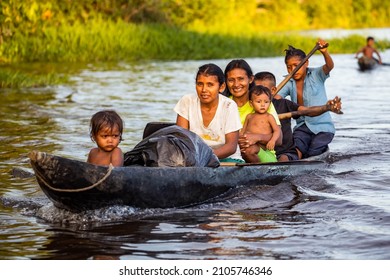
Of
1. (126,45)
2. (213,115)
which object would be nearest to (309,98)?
(213,115)

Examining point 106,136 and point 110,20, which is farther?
point 110,20

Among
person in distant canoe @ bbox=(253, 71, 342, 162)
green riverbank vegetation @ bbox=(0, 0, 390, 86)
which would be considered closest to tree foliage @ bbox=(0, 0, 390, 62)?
green riverbank vegetation @ bbox=(0, 0, 390, 86)

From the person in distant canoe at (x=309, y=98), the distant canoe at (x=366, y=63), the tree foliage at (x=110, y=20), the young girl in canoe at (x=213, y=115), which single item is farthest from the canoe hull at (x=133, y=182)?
the distant canoe at (x=366, y=63)

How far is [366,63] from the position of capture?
20.5 metres

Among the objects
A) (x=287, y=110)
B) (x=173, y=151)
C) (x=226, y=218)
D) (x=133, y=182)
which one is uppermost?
(x=287, y=110)

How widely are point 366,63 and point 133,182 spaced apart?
15.3m

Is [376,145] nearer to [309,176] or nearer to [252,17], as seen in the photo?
[309,176]

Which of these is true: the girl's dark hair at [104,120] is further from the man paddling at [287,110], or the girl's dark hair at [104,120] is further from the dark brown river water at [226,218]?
the man paddling at [287,110]

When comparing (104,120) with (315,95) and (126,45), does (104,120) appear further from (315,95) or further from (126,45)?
(126,45)

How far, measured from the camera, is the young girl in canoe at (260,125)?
7234 millimetres

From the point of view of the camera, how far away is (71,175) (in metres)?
5.64

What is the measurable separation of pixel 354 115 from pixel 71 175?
762 centimetres

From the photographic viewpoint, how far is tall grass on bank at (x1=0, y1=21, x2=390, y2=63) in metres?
20.0
